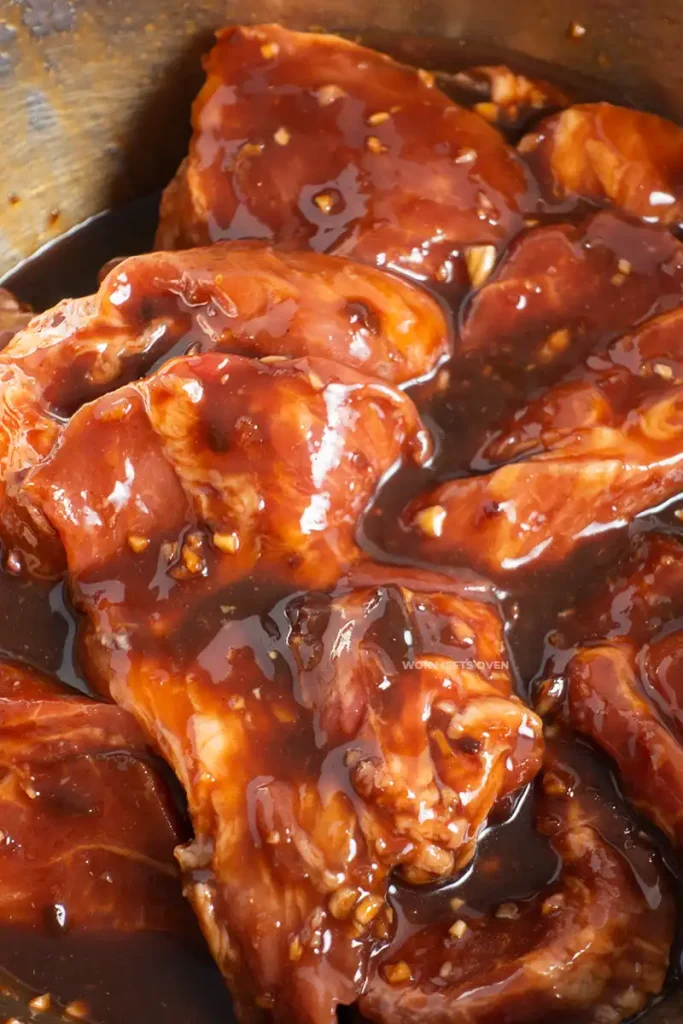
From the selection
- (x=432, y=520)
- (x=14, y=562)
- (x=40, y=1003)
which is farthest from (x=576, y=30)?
(x=40, y=1003)

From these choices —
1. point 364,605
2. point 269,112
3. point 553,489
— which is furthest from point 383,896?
point 269,112

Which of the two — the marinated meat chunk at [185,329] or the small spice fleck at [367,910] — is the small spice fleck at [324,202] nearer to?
the marinated meat chunk at [185,329]

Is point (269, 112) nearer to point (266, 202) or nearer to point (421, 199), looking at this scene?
point (266, 202)

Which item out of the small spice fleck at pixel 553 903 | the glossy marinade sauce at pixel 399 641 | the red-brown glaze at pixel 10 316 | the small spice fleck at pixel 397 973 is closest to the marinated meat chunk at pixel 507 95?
the glossy marinade sauce at pixel 399 641

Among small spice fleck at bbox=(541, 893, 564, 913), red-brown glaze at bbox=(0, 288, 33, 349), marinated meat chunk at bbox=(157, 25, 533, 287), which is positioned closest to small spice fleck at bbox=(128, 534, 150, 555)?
red-brown glaze at bbox=(0, 288, 33, 349)

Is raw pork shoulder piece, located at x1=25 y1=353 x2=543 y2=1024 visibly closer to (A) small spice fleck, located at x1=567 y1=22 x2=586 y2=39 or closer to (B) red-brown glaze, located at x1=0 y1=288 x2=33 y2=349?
(B) red-brown glaze, located at x1=0 y1=288 x2=33 y2=349

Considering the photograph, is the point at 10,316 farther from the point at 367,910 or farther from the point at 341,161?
the point at 367,910
